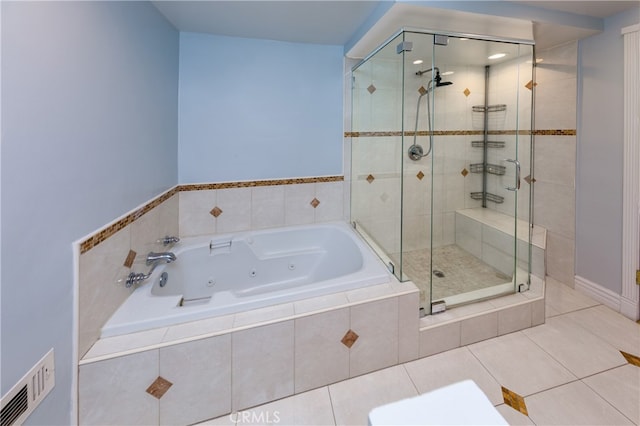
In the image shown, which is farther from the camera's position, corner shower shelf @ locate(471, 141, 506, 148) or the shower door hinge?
corner shower shelf @ locate(471, 141, 506, 148)

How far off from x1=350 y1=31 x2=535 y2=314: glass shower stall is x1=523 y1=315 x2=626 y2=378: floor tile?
0.31m

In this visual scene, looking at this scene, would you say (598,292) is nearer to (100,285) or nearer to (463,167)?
(463,167)

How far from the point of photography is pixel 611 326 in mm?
1890

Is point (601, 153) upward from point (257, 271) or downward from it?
upward

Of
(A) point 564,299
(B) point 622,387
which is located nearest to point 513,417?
(B) point 622,387

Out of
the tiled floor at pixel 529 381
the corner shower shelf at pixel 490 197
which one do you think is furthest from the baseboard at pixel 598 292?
the corner shower shelf at pixel 490 197

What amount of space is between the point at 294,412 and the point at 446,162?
2408 mm

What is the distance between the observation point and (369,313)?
5.01 feet

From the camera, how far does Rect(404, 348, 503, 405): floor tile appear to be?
4.79ft

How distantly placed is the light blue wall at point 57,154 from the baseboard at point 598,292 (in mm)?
3362

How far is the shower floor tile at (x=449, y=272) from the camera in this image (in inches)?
73.8

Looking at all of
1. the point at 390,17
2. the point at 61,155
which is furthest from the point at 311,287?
the point at 390,17

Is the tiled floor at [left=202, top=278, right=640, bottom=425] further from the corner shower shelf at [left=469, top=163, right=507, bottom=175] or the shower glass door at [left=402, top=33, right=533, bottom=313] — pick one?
the corner shower shelf at [left=469, top=163, right=507, bottom=175]

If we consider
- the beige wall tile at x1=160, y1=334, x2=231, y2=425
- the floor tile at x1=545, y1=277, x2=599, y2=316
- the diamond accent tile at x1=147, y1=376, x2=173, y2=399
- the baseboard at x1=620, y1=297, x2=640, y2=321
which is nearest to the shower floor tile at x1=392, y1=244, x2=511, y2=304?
the floor tile at x1=545, y1=277, x2=599, y2=316
